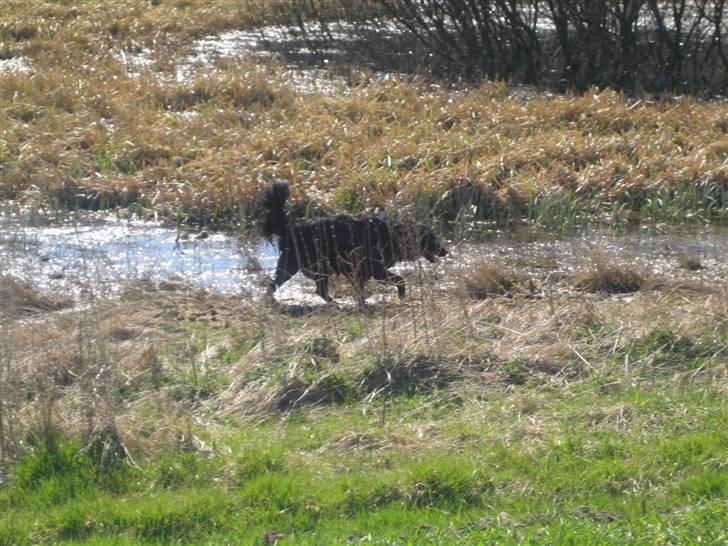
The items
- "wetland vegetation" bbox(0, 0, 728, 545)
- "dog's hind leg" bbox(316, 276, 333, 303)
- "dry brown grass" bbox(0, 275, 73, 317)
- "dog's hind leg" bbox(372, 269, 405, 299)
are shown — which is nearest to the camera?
"wetland vegetation" bbox(0, 0, 728, 545)

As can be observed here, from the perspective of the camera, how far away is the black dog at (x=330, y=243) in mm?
9641

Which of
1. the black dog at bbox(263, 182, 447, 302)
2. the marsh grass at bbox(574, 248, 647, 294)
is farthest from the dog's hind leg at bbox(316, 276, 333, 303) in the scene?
the marsh grass at bbox(574, 248, 647, 294)

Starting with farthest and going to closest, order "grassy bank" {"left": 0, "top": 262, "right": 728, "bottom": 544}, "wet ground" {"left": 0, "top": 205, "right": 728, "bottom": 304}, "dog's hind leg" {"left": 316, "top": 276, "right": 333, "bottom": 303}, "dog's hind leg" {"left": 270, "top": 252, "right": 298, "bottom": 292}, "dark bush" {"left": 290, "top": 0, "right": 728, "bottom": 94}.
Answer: "dark bush" {"left": 290, "top": 0, "right": 728, "bottom": 94}
"wet ground" {"left": 0, "top": 205, "right": 728, "bottom": 304}
"dog's hind leg" {"left": 270, "top": 252, "right": 298, "bottom": 292}
"dog's hind leg" {"left": 316, "top": 276, "right": 333, "bottom": 303}
"grassy bank" {"left": 0, "top": 262, "right": 728, "bottom": 544}

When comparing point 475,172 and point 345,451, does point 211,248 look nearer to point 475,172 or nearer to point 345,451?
point 475,172

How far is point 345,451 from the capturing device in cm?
663

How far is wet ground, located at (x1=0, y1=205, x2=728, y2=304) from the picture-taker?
33.1ft

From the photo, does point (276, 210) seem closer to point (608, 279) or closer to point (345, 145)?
point (608, 279)

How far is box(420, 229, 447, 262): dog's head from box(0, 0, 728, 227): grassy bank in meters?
1.71

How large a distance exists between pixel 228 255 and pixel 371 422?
16.2 ft

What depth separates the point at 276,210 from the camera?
9695mm

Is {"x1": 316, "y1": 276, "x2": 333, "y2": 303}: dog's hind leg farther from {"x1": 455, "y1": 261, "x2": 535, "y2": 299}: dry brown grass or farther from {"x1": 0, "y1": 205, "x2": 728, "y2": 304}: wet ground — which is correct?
{"x1": 455, "y1": 261, "x2": 535, "y2": 299}: dry brown grass

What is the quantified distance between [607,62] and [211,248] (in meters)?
9.30

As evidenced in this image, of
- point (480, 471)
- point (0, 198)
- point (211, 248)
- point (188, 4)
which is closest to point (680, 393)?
point (480, 471)

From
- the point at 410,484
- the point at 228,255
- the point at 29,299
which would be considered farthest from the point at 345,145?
the point at 410,484
